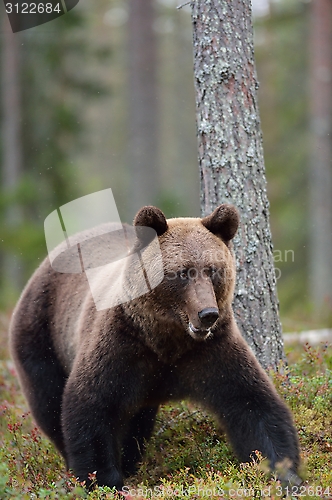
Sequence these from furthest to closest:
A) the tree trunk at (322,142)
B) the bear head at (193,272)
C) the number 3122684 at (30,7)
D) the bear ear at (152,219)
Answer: the tree trunk at (322,142), the number 3122684 at (30,7), the bear ear at (152,219), the bear head at (193,272)

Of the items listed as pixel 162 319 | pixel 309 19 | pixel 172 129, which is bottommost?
pixel 172 129

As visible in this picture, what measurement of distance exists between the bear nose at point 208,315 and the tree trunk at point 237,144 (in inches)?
69.5

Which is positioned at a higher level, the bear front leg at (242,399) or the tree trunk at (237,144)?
the tree trunk at (237,144)

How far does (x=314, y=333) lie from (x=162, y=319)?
5.26 metres

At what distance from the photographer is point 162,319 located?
4434 millimetres

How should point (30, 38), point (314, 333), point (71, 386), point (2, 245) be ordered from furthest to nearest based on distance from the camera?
1. point (30, 38)
2. point (2, 245)
3. point (314, 333)
4. point (71, 386)

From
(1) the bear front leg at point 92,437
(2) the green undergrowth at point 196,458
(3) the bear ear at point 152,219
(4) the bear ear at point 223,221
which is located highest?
(3) the bear ear at point 152,219

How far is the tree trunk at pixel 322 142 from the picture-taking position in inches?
629

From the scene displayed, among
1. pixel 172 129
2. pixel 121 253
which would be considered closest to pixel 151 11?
pixel 121 253

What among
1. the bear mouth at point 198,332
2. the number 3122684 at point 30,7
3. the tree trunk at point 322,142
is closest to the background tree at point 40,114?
the number 3122684 at point 30,7

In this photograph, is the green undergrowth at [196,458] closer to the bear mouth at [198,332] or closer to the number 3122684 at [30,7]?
the bear mouth at [198,332]

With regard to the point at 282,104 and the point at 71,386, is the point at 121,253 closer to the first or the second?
the point at 71,386

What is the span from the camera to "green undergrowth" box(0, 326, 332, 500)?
4051 millimetres

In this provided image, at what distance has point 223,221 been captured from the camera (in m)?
4.54
